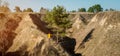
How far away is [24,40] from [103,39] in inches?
722

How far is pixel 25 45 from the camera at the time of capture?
67.7 metres

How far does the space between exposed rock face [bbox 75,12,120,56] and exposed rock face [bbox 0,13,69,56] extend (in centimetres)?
949

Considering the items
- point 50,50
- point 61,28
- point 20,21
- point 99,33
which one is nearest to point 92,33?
point 99,33

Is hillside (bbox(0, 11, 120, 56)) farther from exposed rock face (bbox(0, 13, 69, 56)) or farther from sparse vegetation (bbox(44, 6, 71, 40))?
sparse vegetation (bbox(44, 6, 71, 40))

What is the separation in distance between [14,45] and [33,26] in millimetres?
6717

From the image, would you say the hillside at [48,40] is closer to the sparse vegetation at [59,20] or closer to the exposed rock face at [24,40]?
the exposed rock face at [24,40]

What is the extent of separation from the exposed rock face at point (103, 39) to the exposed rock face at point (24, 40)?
9.49m

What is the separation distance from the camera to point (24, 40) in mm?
69500

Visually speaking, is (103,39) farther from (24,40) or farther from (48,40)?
(24,40)

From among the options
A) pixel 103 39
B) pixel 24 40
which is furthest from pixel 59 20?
pixel 24 40

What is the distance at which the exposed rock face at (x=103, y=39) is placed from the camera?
239 ft

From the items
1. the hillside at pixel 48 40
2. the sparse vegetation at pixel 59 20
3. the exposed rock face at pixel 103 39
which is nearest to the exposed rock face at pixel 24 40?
the hillside at pixel 48 40

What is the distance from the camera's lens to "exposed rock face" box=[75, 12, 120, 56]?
239 feet

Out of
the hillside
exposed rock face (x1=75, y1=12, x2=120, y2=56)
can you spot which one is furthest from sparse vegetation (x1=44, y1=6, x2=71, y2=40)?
exposed rock face (x1=75, y1=12, x2=120, y2=56)
